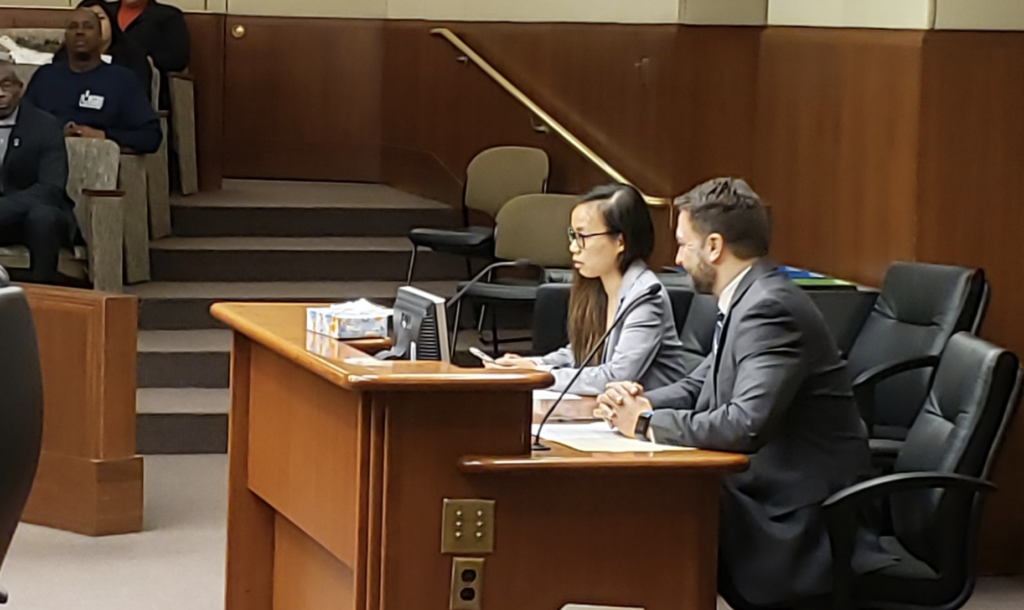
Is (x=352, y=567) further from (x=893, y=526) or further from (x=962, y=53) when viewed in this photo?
(x=962, y=53)

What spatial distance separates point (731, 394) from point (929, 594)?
0.62 m

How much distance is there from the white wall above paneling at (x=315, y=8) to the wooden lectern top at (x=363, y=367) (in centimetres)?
636

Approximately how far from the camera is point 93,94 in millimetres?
7496

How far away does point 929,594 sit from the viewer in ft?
11.5

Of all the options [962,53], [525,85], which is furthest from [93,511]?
[525,85]

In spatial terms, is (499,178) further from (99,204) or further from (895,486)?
(895,486)

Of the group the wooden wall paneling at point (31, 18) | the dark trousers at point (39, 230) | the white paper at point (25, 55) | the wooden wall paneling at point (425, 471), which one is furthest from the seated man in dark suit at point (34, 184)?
the wooden wall paneling at point (425, 471)

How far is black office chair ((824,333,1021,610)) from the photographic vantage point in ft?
11.1

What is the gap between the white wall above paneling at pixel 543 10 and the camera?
24.2 ft

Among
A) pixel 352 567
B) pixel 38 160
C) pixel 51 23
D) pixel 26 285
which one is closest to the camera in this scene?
pixel 352 567

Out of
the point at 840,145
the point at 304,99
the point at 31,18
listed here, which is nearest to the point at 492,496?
the point at 840,145

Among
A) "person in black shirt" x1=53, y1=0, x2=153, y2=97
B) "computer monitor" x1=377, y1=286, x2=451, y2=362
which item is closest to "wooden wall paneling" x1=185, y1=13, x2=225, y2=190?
"person in black shirt" x1=53, y1=0, x2=153, y2=97

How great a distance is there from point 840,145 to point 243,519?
8.97 ft

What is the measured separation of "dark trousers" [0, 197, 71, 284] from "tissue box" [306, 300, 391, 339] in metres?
3.56
